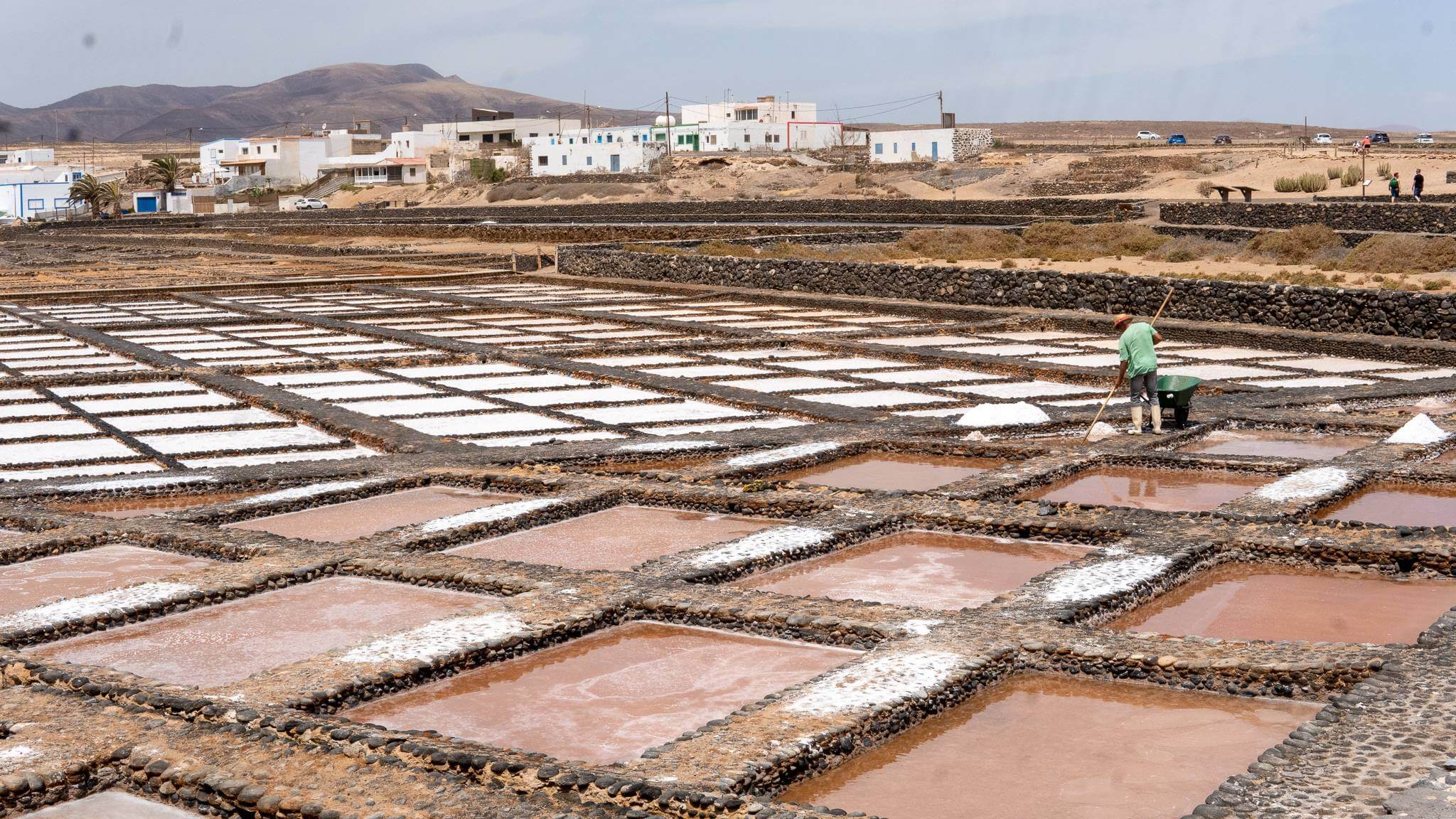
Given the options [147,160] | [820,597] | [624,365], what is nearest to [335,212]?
[624,365]

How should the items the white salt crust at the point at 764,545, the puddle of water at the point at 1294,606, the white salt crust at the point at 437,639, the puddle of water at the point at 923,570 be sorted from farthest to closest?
the white salt crust at the point at 764,545 → the puddle of water at the point at 923,570 → the puddle of water at the point at 1294,606 → the white salt crust at the point at 437,639

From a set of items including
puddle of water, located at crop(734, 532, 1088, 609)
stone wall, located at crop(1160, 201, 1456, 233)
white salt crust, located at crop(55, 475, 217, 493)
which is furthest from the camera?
stone wall, located at crop(1160, 201, 1456, 233)

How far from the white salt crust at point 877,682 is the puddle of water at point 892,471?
9.82ft

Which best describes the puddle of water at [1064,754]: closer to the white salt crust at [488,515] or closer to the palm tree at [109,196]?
the white salt crust at [488,515]

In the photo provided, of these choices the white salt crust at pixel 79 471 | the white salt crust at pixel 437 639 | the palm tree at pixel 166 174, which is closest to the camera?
the white salt crust at pixel 437 639

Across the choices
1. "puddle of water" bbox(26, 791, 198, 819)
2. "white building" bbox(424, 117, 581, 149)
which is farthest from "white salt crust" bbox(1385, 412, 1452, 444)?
"white building" bbox(424, 117, 581, 149)

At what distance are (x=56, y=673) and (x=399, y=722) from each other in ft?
3.92

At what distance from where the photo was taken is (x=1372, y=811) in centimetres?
345

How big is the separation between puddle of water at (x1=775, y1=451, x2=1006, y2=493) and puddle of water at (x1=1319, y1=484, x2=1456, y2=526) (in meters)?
1.94

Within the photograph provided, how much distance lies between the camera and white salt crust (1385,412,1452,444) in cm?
846

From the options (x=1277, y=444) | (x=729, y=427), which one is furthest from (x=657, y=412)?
(x=1277, y=444)

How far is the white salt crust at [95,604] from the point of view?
5.52 m

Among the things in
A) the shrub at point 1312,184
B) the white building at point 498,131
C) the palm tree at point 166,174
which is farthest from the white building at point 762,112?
the shrub at point 1312,184

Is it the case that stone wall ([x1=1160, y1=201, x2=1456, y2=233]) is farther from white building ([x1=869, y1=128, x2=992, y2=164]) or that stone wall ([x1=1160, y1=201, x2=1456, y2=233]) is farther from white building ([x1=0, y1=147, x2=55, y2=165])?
white building ([x1=0, y1=147, x2=55, y2=165])
